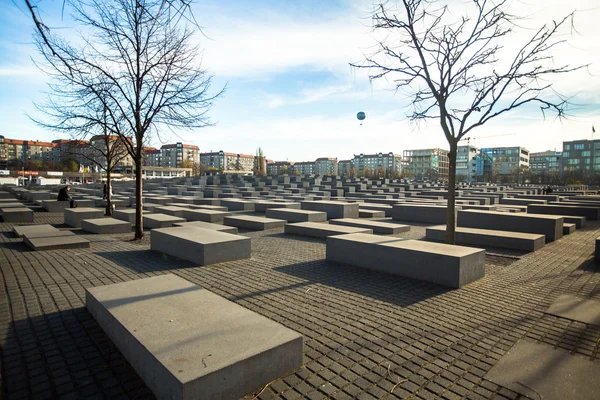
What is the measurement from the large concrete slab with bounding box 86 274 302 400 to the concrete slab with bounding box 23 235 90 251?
5561mm

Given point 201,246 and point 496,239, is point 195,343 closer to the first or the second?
point 201,246

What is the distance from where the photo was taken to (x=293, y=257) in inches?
337

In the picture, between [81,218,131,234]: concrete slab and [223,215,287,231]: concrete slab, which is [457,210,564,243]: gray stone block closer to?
[223,215,287,231]: concrete slab

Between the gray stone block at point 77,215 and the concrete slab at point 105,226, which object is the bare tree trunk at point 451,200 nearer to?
the concrete slab at point 105,226

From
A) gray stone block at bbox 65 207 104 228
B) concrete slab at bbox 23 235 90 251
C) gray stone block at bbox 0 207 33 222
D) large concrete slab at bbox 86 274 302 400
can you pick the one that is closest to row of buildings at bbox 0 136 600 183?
gray stone block at bbox 0 207 33 222

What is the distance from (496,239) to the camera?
986cm

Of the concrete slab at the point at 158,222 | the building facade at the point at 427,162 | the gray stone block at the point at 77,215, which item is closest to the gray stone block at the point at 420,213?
the concrete slab at the point at 158,222

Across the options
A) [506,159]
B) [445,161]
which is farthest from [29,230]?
[445,161]

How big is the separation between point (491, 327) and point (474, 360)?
104 cm

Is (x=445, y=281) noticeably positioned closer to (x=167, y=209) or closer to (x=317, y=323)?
(x=317, y=323)

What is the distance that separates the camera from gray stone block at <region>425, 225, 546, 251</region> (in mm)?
9344

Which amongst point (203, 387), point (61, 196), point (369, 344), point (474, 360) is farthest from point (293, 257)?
point (61, 196)

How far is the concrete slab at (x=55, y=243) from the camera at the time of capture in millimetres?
8875

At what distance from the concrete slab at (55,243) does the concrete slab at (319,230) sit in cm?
617
